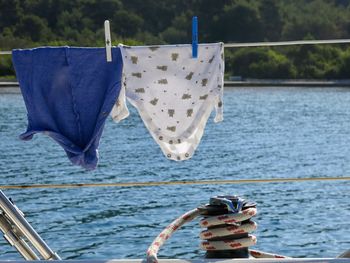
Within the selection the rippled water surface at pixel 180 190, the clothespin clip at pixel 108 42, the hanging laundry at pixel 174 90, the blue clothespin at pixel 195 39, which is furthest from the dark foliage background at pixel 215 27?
the clothespin clip at pixel 108 42

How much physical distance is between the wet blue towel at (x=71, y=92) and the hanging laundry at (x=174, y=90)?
0.46 ft

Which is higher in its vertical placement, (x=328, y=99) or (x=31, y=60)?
(x=31, y=60)

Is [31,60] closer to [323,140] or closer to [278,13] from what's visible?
[323,140]

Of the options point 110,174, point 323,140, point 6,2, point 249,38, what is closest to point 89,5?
point 249,38

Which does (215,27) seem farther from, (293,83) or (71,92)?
(71,92)

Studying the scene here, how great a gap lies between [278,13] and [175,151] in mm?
96485

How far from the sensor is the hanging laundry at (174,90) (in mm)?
5719

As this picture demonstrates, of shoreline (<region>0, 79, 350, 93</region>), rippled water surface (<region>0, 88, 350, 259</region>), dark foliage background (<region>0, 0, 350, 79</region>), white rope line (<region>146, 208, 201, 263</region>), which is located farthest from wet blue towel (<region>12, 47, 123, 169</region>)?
shoreline (<region>0, 79, 350, 93</region>)

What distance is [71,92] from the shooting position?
5.62 m

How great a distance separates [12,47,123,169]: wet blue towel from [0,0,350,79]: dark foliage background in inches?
2434

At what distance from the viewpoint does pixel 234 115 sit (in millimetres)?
44719

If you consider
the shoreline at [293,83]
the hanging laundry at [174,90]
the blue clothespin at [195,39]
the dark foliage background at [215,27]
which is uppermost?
the blue clothespin at [195,39]

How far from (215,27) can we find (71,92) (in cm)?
8738

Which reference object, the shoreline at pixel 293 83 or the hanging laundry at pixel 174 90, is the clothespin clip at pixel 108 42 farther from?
the shoreline at pixel 293 83
